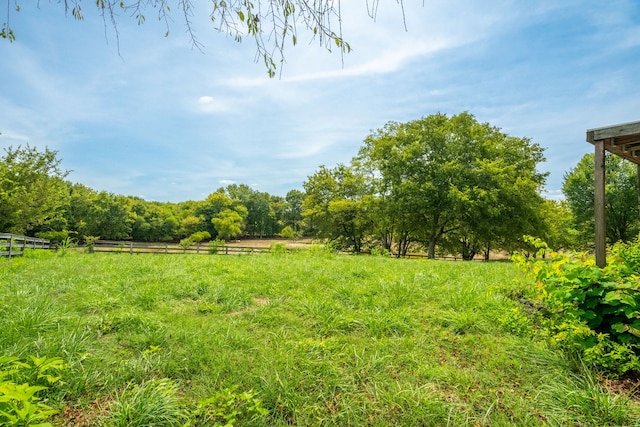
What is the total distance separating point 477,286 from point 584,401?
283 centimetres

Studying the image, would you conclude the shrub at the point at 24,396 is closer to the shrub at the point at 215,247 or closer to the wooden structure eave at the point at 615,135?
the wooden structure eave at the point at 615,135

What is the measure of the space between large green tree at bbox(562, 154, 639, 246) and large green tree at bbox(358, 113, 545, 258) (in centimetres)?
385

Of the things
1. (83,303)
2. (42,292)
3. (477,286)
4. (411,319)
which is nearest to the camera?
(411,319)

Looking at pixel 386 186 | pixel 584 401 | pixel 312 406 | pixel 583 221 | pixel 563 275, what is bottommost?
pixel 312 406

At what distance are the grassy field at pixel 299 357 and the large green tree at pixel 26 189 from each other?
51.7 feet

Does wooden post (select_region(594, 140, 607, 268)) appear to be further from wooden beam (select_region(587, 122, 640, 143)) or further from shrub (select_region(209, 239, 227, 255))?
shrub (select_region(209, 239, 227, 255))

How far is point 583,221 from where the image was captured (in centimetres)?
2188

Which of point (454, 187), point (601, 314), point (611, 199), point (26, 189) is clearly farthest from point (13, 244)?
point (611, 199)

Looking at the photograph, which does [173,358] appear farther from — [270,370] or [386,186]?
[386,186]

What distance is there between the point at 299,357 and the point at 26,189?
A: 2219 cm

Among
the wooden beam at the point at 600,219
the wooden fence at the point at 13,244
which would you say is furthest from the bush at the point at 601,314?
the wooden fence at the point at 13,244

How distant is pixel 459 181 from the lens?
715 inches

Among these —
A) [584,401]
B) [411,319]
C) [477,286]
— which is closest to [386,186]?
[477,286]

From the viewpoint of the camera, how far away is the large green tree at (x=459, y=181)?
17.6 metres
